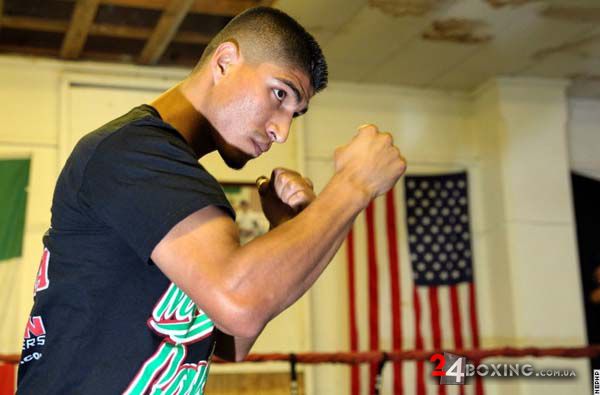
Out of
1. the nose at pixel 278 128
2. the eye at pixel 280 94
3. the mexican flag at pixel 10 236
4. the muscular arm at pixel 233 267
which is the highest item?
the mexican flag at pixel 10 236

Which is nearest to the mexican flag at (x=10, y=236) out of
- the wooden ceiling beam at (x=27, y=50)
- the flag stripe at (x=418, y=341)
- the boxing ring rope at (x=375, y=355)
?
the wooden ceiling beam at (x=27, y=50)

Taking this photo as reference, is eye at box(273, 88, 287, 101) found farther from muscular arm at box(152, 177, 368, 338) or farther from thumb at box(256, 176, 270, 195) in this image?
muscular arm at box(152, 177, 368, 338)

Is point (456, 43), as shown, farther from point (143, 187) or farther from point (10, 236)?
point (143, 187)

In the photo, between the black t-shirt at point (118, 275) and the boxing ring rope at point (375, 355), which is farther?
the boxing ring rope at point (375, 355)

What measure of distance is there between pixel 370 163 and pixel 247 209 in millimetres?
4708

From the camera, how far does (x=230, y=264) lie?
4.01 ft

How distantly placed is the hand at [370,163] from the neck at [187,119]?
0.28 meters

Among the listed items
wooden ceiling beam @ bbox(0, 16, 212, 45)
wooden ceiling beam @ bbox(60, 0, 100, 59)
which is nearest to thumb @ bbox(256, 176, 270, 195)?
wooden ceiling beam @ bbox(60, 0, 100, 59)

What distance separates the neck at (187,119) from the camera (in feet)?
5.20

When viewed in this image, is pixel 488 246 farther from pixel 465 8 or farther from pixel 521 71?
pixel 465 8

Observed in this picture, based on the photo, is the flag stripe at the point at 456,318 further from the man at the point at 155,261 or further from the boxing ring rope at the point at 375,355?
the man at the point at 155,261

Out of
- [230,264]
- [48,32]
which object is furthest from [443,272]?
[230,264]

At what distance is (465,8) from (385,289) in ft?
7.53

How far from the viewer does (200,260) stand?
48.3 inches
